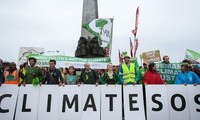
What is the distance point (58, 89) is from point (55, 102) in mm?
340

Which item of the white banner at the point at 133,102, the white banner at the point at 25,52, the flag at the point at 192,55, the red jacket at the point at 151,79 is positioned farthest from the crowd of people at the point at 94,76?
the flag at the point at 192,55

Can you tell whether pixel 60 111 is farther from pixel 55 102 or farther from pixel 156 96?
pixel 156 96

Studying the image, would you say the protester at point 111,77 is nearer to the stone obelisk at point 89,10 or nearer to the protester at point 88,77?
the protester at point 88,77

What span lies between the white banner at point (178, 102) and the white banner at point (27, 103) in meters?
3.45

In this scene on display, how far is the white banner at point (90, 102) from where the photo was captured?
5.79 metres

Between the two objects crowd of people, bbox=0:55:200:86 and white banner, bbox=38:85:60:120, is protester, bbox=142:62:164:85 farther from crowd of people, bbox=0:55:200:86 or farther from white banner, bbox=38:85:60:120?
white banner, bbox=38:85:60:120

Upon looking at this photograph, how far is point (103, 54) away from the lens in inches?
554

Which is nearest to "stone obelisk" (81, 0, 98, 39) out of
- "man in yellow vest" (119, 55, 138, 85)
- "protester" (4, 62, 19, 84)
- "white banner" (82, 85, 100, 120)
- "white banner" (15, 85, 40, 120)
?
"protester" (4, 62, 19, 84)

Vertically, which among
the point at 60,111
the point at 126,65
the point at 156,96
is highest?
the point at 126,65

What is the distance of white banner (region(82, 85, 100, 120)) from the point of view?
19.0ft

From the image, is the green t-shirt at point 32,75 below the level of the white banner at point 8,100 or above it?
above

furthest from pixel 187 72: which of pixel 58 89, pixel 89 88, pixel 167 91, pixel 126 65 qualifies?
pixel 58 89

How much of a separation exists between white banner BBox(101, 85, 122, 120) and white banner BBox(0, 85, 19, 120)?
223 cm

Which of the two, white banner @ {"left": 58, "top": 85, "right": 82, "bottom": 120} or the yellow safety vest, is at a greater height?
the yellow safety vest
